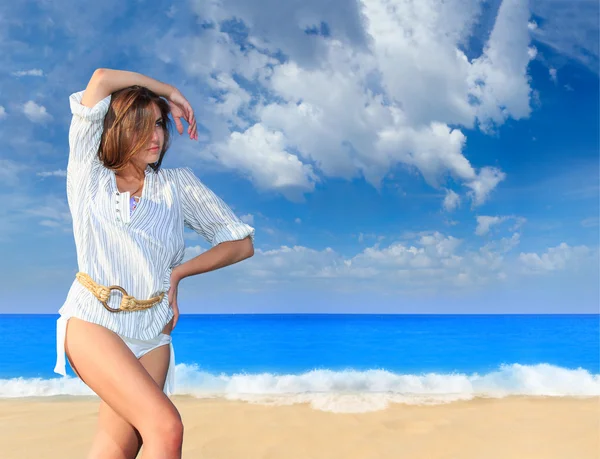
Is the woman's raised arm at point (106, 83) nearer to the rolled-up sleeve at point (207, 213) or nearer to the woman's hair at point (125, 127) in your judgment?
the woman's hair at point (125, 127)

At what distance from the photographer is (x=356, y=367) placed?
14.0 m

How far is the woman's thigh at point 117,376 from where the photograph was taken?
4.70 feet

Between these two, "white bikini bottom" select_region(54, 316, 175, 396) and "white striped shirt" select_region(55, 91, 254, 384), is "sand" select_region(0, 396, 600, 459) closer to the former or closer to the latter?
"white bikini bottom" select_region(54, 316, 175, 396)

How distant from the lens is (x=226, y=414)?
623 centimetres

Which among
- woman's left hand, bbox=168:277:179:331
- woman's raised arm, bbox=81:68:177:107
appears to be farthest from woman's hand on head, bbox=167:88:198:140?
woman's left hand, bbox=168:277:179:331

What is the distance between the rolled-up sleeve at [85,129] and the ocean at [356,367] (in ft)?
16.7

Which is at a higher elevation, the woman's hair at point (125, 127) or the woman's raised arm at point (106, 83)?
the woman's raised arm at point (106, 83)

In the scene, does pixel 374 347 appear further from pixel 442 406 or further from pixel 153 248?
pixel 153 248

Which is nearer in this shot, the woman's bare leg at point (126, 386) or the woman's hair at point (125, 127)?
the woman's bare leg at point (126, 386)

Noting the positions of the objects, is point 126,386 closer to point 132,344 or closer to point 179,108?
point 132,344

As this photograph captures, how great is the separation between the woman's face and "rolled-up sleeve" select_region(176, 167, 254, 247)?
5.8 inches

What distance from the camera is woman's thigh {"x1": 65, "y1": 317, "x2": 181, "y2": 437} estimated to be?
4.70 ft

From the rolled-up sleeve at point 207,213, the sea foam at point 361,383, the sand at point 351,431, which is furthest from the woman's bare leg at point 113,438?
the sea foam at point 361,383

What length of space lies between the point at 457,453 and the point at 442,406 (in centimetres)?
204
